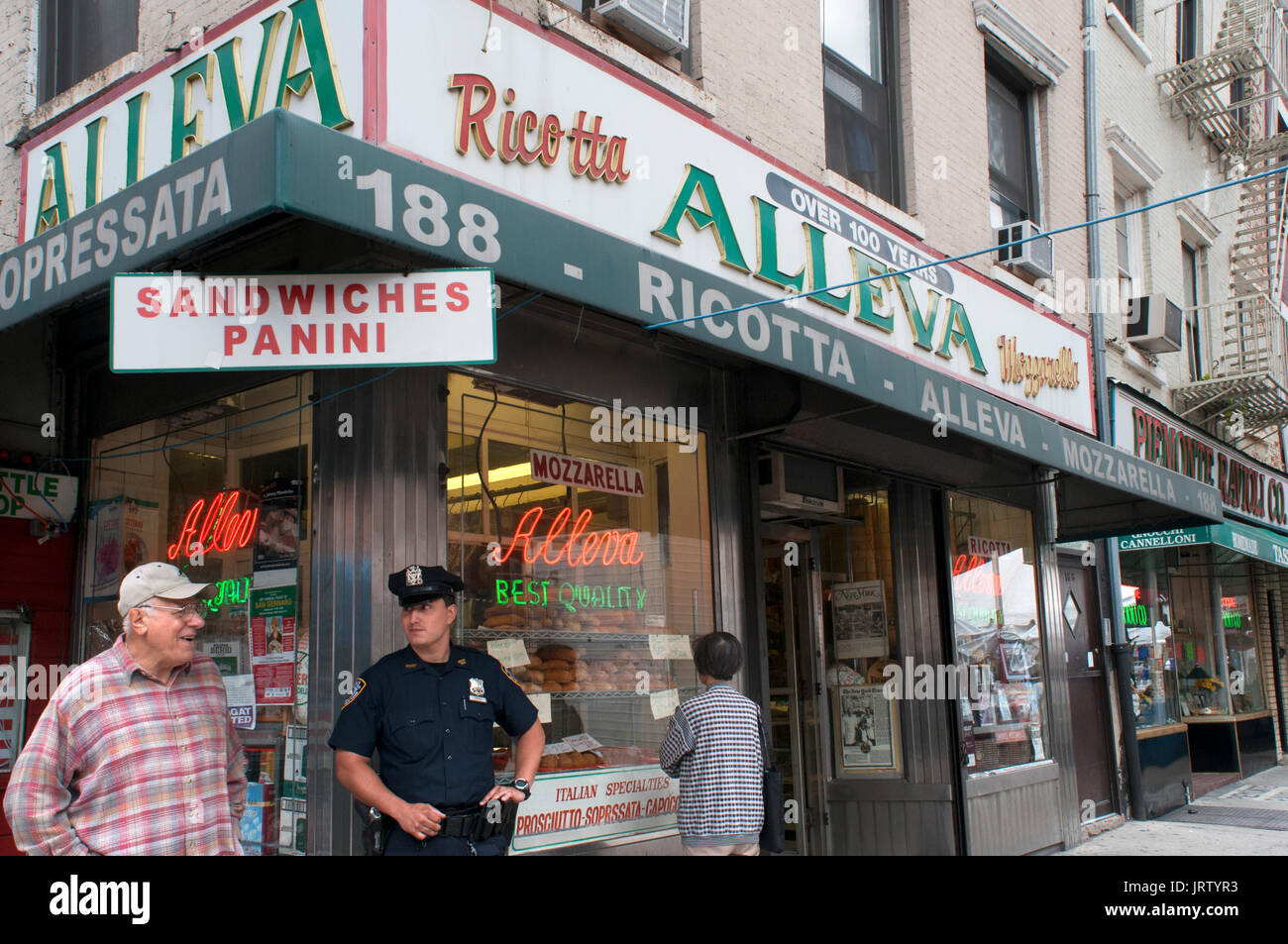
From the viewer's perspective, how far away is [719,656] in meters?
5.39

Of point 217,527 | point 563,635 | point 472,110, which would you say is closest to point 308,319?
point 472,110

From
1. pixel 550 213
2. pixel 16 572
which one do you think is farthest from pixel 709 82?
pixel 16 572

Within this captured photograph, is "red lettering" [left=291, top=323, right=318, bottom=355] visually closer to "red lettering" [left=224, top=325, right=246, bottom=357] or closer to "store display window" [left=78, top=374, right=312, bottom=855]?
"red lettering" [left=224, top=325, right=246, bottom=357]

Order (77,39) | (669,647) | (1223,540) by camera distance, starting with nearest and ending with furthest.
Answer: (669,647), (77,39), (1223,540)

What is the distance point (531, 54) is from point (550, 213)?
1.22 metres

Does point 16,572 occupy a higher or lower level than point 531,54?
lower

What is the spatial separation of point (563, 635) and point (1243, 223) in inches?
541

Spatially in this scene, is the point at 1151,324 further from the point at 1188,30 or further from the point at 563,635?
the point at 563,635

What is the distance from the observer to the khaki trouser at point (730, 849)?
16.8ft

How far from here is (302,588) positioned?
4.89 m

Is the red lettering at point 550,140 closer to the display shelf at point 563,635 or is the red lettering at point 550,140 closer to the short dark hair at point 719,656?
the display shelf at point 563,635

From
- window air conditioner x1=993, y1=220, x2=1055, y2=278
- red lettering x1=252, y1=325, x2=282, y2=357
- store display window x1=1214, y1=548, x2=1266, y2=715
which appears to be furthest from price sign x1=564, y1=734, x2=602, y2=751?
store display window x1=1214, y1=548, x2=1266, y2=715
